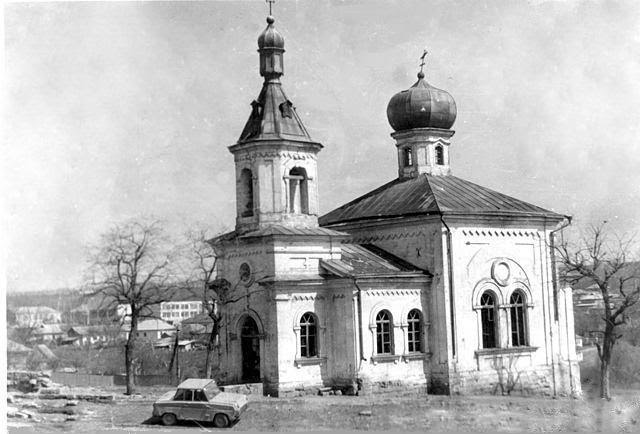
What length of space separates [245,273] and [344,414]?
18.1ft

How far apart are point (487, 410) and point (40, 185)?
43.1 ft

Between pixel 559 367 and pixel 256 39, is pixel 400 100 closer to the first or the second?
pixel 256 39

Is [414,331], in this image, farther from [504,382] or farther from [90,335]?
[90,335]

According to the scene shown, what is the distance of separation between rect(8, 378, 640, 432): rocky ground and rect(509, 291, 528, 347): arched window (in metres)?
3.48

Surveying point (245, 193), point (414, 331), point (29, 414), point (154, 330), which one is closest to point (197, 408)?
point (29, 414)

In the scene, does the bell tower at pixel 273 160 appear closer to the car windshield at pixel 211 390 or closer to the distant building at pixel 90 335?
the car windshield at pixel 211 390

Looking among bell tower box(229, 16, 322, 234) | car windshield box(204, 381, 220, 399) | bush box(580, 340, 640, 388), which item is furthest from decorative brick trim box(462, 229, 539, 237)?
car windshield box(204, 381, 220, 399)

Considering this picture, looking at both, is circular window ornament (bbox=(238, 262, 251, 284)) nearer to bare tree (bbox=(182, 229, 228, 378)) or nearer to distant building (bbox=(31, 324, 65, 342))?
bare tree (bbox=(182, 229, 228, 378))

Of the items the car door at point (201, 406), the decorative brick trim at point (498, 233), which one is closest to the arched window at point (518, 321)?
the decorative brick trim at point (498, 233)

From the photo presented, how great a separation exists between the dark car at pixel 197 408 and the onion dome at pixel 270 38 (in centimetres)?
1009

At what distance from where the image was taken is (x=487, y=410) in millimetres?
24344

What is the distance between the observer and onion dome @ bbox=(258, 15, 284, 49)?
2641cm

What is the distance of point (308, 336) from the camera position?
85.6 feet

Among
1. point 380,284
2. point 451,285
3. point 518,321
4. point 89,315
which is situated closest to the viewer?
point 380,284
